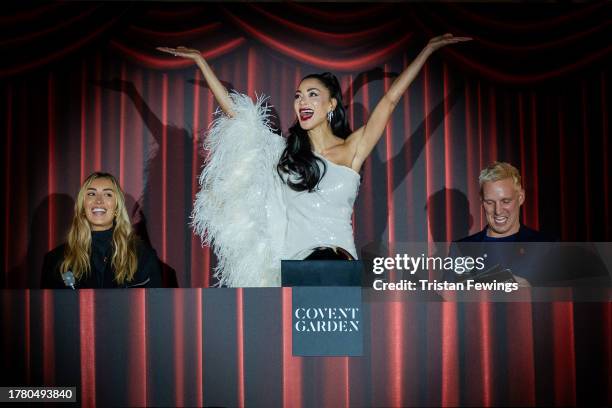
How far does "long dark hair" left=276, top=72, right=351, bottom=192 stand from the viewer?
3484 mm

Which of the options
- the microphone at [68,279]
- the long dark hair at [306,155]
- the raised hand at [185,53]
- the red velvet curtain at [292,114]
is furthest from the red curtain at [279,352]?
the red velvet curtain at [292,114]

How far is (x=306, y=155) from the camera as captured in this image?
3551mm

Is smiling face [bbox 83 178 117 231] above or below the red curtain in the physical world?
above

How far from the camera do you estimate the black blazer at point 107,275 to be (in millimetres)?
2854

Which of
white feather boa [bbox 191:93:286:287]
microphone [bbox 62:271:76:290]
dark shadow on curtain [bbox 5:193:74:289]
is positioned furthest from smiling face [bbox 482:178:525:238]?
dark shadow on curtain [bbox 5:193:74:289]

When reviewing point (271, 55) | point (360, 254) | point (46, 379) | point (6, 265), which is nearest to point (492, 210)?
point (360, 254)

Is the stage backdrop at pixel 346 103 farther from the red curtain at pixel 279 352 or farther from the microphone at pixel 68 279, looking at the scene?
the red curtain at pixel 279 352

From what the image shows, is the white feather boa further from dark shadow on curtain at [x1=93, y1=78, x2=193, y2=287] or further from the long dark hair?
dark shadow on curtain at [x1=93, y1=78, x2=193, y2=287]

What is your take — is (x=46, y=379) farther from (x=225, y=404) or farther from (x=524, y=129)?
(x=524, y=129)

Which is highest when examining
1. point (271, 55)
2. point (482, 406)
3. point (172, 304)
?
point (271, 55)

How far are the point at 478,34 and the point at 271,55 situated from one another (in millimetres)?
1122

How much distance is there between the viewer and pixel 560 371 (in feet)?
4.91

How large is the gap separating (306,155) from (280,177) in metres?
0.17

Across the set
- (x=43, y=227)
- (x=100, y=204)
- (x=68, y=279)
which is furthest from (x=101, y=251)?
(x=43, y=227)
